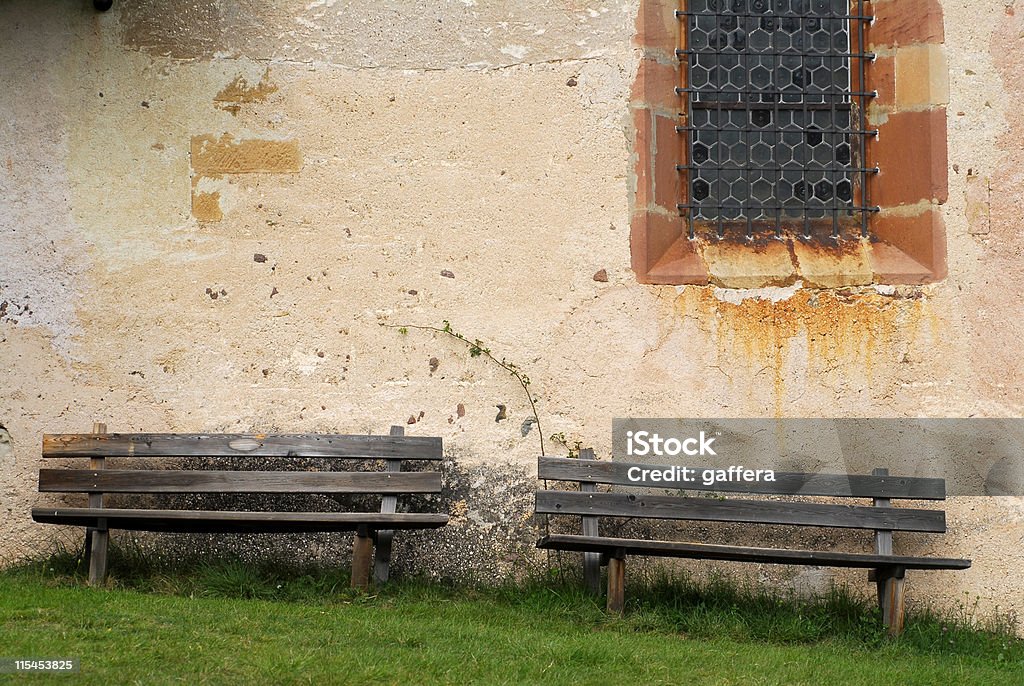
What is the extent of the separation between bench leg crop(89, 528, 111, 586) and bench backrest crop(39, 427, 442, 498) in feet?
0.69

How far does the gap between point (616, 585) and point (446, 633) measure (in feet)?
3.18

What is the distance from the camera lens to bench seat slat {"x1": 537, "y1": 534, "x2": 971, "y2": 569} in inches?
211

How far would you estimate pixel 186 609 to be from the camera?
4953 millimetres

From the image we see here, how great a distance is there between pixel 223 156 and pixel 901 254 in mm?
3707

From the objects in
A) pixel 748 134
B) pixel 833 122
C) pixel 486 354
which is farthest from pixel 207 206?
pixel 833 122

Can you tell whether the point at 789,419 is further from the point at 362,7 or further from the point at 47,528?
the point at 47,528

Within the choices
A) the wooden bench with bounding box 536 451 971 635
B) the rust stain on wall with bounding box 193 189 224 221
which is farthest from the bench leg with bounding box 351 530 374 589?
the rust stain on wall with bounding box 193 189 224 221

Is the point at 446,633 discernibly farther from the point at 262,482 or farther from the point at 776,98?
the point at 776,98

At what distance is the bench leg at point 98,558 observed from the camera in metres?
5.55

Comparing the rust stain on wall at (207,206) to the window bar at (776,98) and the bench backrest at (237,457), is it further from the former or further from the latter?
the window bar at (776,98)

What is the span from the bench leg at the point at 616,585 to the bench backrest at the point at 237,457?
936mm

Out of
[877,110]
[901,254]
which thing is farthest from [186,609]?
[877,110]

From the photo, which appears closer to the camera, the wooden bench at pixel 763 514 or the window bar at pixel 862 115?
the wooden bench at pixel 763 514

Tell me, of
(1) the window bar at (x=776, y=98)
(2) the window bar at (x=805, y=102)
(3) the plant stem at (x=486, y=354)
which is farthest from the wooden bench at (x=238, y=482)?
(2) the window bar at (x=805, y=102)
